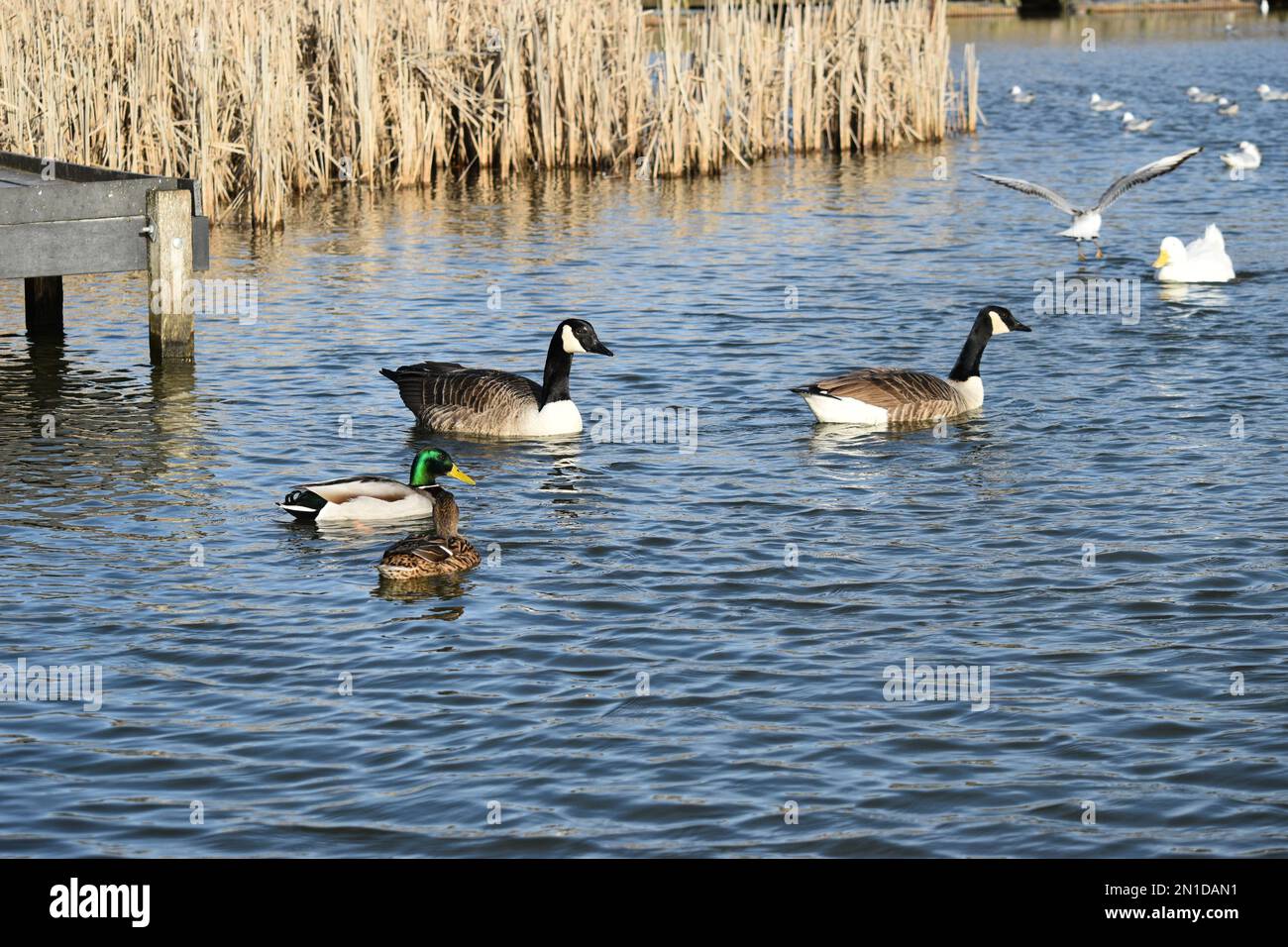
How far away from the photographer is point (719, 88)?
2895 cm

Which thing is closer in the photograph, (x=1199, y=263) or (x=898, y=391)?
(x=898, y=391)

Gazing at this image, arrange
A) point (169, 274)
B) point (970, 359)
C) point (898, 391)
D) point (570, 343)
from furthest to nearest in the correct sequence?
1. point (169, 274)
2. point (970, 359)
3. point (570, 343)
4. point (898, 391)

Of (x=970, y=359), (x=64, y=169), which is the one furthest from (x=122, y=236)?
(x=970, y=359)

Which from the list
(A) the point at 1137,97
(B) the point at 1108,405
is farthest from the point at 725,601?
(A) the point at 1137,97

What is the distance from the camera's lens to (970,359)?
15086mm

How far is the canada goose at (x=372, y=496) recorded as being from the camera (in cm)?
1152

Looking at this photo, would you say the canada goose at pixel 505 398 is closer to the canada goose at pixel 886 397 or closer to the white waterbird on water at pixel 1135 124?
the canada goose at pixel 886 397

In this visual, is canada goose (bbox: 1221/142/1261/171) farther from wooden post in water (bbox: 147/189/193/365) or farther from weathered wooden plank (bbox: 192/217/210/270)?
wooden post in water (bbox: 147/189/193/365)

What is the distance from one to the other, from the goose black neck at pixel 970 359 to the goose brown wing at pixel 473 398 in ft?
11.4

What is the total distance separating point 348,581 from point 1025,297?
11202mm

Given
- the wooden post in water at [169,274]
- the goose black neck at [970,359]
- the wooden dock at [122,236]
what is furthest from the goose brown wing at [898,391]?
the wooden post in water at [169,274]

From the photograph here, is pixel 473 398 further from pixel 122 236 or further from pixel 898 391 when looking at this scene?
pixel 122 236

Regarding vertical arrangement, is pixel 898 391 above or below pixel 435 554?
above

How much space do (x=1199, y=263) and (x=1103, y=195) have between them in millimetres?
1564
